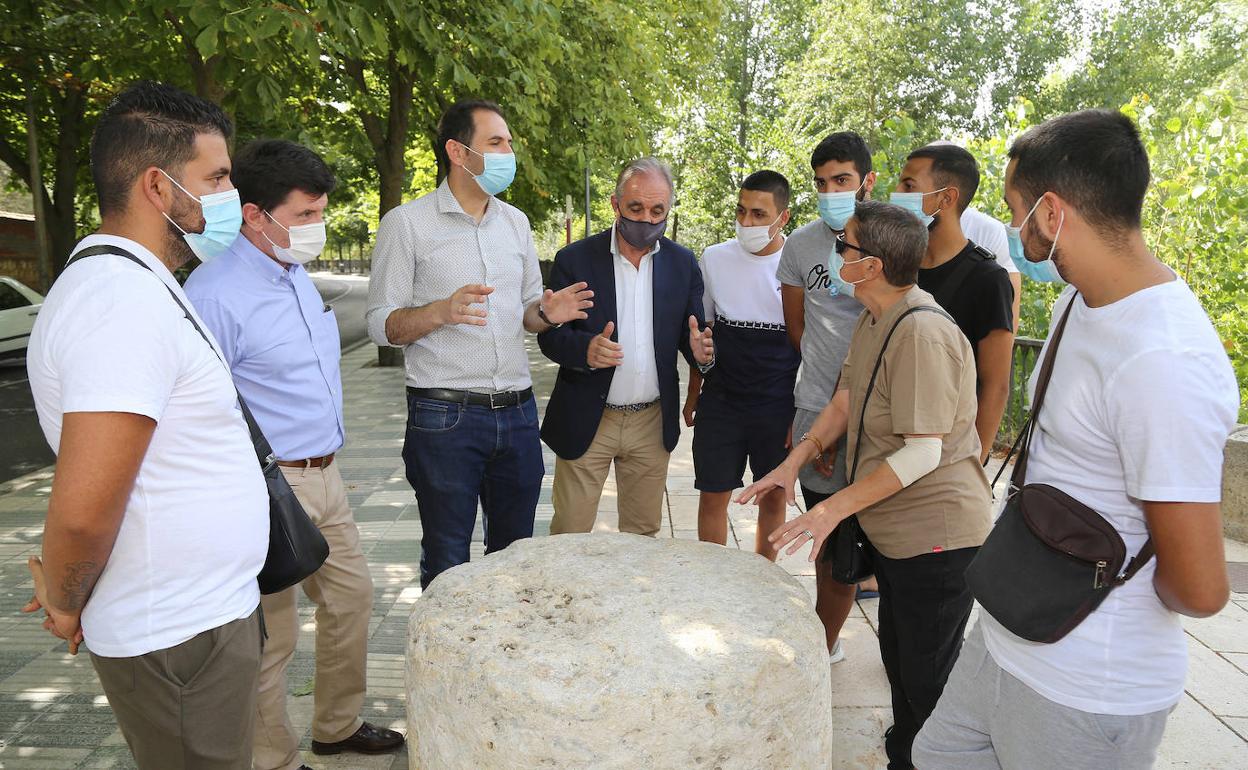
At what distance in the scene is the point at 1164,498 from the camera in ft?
5.10

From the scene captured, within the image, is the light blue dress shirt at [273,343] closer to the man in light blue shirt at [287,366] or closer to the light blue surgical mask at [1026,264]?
the man in light blue shirt at [287,366]

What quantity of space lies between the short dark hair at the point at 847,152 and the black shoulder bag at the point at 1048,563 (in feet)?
7.45

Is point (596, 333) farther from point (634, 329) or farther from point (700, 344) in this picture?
point (700, 344)

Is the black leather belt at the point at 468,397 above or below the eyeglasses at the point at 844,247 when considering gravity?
below

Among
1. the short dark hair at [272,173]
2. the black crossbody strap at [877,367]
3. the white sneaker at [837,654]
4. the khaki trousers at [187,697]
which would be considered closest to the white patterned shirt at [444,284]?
the short dark hair at [272,173]

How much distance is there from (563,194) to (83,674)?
14154 millimetres

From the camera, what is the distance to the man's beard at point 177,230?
6.57ft

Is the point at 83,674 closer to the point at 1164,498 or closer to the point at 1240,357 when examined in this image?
the point at 1164,498

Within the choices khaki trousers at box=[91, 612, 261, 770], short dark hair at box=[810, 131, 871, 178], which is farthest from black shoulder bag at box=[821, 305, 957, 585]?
khaki trousers at box=[91, 612, 261, 770]

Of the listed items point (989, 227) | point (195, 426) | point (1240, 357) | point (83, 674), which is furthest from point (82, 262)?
point (1240, 357)

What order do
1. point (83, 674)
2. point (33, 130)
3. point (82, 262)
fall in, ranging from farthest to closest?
point (33, 130), point (83, 674), point (82, 262)

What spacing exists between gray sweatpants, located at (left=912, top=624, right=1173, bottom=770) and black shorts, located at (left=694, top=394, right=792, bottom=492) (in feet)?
7.26

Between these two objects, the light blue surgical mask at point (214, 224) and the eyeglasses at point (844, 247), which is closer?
the light blue surgical mask at point (214, 224)

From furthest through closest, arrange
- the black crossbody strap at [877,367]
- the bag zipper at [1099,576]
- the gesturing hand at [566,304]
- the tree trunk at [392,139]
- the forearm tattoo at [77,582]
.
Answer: the tree trunk at [392,139] → the gesturing hand at [566,304] → the black crossbody strap at [877,367] → the forearm tattoo at [77,582] → the bag zipper at [1099,576]
